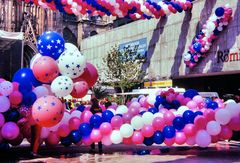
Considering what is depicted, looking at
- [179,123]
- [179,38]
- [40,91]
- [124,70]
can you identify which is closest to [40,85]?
[40,91]

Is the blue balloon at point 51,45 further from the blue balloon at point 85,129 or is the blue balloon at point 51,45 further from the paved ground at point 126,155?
the paved ground at point 126,155

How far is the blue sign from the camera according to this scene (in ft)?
115

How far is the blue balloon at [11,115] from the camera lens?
1103 cm

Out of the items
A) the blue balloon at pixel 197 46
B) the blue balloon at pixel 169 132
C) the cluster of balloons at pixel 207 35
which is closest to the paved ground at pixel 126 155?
the blue balloon at pixel 169 132

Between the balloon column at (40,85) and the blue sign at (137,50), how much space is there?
23480 millimetres

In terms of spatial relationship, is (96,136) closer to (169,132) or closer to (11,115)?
(169,132)

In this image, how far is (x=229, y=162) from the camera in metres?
10.1

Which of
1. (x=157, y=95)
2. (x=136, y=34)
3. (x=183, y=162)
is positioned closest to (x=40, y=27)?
(x=136, y=34)

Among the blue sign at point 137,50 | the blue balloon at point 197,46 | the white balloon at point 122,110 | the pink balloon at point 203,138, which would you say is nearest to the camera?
the pink balloon at point 203,138

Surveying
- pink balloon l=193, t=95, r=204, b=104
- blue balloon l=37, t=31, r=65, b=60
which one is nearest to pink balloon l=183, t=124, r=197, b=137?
pink balloon l=193, t=95, r=204, b=104

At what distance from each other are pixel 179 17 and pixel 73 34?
28.0 m

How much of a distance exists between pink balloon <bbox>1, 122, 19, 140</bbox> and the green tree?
23536 mm

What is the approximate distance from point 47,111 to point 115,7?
11.0 m

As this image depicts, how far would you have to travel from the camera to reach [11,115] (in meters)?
11.1
